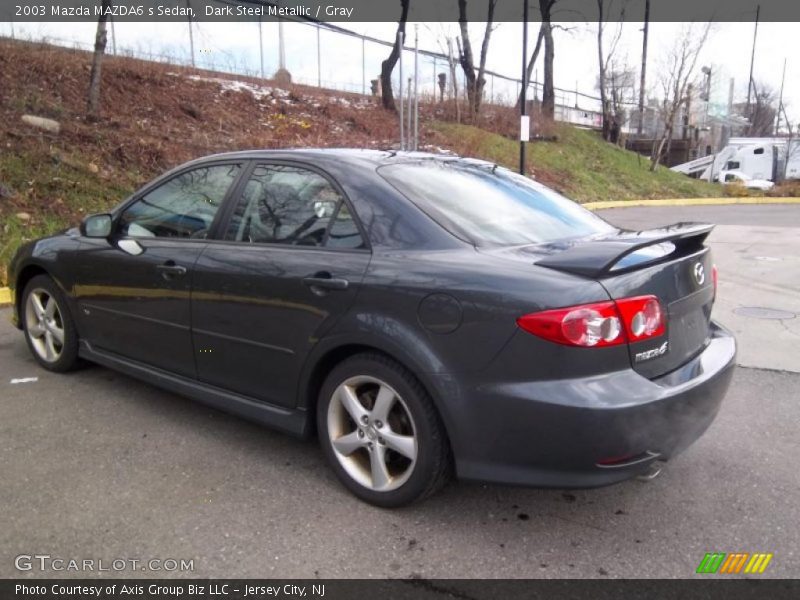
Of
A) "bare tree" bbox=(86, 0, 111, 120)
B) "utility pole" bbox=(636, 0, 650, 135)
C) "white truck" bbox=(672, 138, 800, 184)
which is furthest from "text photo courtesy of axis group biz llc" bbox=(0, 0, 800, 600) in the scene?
"white truck" bbox=(672, 138, 800, 184)

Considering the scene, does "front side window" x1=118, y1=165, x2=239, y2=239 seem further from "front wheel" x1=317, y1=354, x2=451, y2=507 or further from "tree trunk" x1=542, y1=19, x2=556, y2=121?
"tree trunk" x1=542, y1=19, x2=556, y2=121

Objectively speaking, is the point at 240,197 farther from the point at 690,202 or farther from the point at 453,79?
the point at 453,79

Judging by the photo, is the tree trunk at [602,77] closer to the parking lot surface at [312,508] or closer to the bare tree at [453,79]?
the bare tree at [453,79]

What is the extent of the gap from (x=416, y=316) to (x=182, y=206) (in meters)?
1.87

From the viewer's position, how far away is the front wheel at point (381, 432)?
264 cm

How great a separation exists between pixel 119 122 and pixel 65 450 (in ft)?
34.8

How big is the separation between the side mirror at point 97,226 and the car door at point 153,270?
5 cm

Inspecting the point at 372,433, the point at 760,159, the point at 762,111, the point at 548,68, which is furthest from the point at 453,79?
the point at 762,111

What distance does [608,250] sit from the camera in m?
2.52

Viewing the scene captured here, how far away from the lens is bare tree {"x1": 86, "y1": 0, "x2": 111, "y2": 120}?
11.3 m

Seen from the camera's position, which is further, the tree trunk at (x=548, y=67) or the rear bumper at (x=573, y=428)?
the tree trunk at (x=548, y=67)

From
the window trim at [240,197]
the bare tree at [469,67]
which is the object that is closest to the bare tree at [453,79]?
the bare tree at [469,67]

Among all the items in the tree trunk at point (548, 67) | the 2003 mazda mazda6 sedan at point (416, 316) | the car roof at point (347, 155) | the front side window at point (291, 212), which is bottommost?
the 2003 mazda mazda6 sedan at point (416, 316)

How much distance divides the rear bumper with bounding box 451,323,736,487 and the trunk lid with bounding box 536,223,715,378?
0.12 meters
